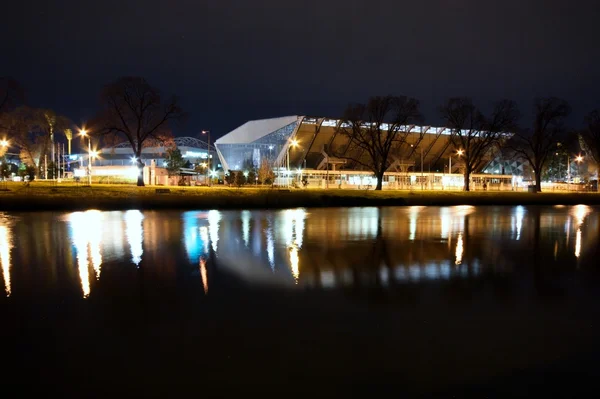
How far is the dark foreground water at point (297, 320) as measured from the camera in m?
Answer: 4.84

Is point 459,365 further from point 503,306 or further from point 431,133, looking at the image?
point 431,133

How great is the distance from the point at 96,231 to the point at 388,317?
46.6 ft

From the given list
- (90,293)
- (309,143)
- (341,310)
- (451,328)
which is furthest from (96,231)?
(309,143)

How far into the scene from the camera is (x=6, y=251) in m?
12.8

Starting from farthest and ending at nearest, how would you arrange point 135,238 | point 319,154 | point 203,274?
point 319,154
point 135,238
point 203,274

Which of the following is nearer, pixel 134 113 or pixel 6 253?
pixel 6 253

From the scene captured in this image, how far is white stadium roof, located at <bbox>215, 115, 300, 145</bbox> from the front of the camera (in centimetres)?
8050

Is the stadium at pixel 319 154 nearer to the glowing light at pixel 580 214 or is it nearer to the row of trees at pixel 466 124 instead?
the row of trees at pixel 466 124

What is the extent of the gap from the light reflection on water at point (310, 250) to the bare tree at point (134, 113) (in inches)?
1192

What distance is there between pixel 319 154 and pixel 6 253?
75.9 meters

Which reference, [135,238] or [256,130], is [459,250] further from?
[256,130]

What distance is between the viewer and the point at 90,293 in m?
8.19

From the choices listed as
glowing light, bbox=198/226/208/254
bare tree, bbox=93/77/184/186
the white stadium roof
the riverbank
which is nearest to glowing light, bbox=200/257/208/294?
glowing light, bbox=198/226/208/254

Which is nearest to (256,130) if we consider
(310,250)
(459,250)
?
(310,250)
